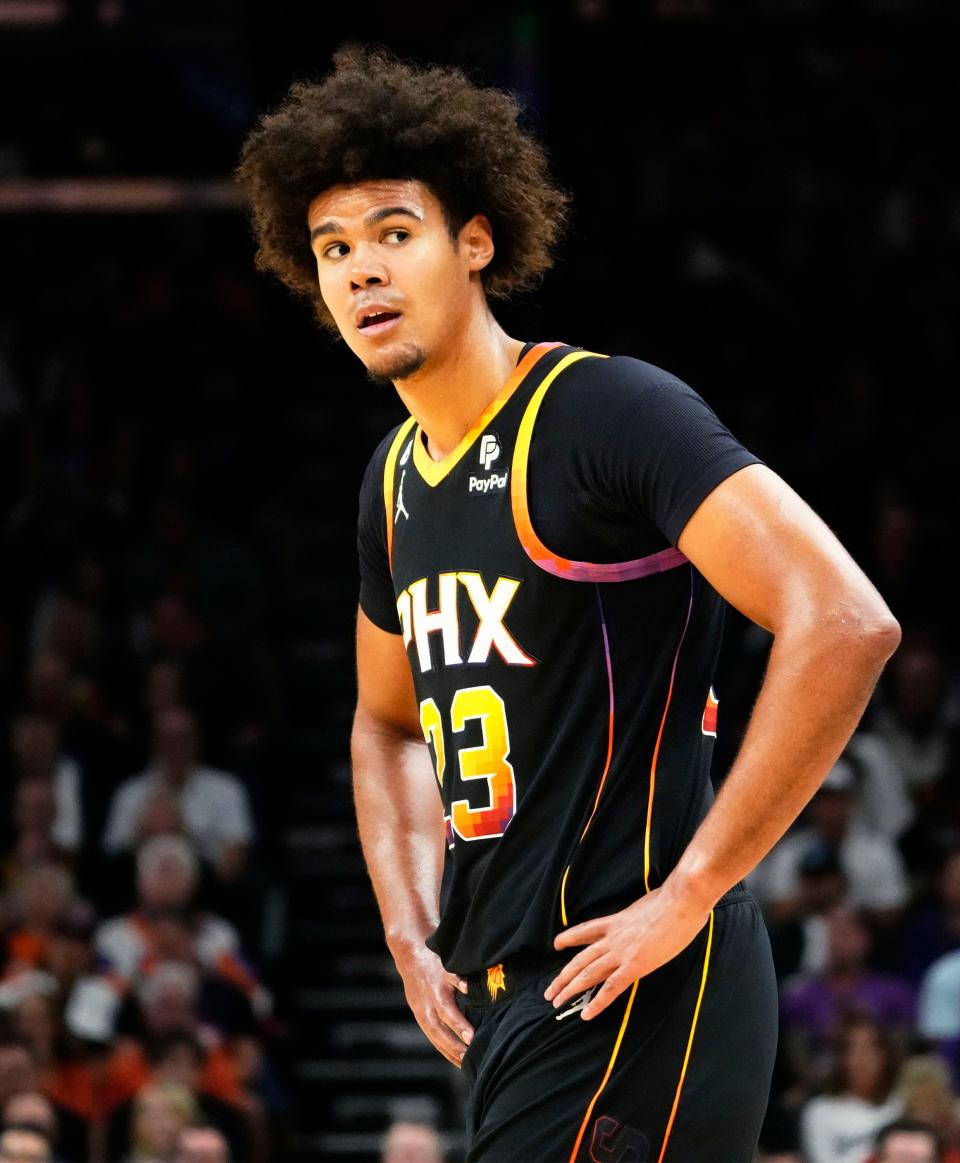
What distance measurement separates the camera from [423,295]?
325 centimetres

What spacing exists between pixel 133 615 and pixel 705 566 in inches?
353

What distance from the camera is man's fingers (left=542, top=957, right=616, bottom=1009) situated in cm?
292

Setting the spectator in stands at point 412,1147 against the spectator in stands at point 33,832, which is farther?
the spectator in stands at point 33,832

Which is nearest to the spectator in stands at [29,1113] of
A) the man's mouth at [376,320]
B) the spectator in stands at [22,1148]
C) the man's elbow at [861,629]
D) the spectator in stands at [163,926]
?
the spectator in stands at [22,1148]

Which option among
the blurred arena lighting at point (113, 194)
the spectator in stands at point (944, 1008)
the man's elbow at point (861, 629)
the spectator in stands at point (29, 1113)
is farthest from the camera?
the blurred arena lighting at point (113, 194)

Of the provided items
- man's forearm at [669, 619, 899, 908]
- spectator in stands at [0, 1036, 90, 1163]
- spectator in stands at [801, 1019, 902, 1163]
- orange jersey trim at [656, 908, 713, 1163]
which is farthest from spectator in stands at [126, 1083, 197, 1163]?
man's forearm at [669, 619, 899, 908]

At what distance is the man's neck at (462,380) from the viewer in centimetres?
332

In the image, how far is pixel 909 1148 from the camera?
7.20 m

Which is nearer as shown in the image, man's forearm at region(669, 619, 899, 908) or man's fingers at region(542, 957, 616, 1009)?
man's forearm at region(669, 619, 899, 908)

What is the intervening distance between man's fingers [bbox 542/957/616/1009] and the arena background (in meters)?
5.28

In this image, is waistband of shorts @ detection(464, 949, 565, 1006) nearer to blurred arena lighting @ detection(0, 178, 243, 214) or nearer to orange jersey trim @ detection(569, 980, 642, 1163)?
orange jersey trim @ detection(569, 980, 642, 1163)

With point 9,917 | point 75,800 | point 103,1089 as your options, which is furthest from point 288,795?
point 103,1089

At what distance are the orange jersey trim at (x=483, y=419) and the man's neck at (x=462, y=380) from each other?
0.02 meters

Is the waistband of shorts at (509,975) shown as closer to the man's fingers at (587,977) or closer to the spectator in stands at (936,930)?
the man's fingers at (587,977)
